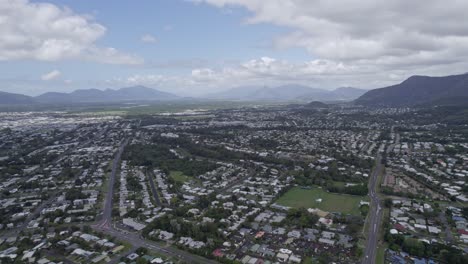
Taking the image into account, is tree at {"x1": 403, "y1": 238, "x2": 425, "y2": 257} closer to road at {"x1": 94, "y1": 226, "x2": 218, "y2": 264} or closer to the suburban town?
the suburban town

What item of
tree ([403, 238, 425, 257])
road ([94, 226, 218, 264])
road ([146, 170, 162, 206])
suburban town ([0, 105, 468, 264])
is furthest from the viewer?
road ([146, 170, 162, 206])

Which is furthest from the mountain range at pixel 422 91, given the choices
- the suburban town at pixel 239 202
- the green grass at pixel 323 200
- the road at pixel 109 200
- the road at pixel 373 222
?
the road at pixel 109 200

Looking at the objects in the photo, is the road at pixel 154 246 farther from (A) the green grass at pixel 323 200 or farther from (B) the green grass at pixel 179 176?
(B) the green grass at pixel 179 176

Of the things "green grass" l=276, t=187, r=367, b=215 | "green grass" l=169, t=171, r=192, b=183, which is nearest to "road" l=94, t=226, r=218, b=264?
"green grass" l=276, t=187, r=367, b=215

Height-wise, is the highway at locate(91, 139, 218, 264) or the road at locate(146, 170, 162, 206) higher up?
the road at locate(146, 170, 162, 206)

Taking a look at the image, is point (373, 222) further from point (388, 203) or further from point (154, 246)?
point (154, 246)

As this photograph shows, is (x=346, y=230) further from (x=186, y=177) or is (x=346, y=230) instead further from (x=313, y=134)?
(x=313, y=134)
